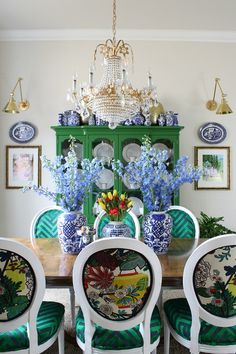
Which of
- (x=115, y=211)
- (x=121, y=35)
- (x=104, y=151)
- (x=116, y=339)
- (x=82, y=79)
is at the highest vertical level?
(x=121, y=35)

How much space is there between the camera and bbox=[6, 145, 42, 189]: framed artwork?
3.72 meters

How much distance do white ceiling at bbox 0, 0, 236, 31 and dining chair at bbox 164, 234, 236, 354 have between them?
102 inches

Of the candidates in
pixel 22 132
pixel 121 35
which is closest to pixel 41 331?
pixel 22 132

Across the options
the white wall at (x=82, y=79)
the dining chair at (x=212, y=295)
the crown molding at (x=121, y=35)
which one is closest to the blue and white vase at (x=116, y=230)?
the dining chair at (x=212, y=295)

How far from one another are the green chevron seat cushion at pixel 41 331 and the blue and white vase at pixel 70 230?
379 millimetres

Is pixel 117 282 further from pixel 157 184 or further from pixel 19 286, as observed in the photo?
pixel 157 184

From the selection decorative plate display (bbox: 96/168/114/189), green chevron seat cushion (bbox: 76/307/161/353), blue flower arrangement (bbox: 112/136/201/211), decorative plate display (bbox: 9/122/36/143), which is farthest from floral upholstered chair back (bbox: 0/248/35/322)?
decorative plate display (bbox: 9/122/36/143)

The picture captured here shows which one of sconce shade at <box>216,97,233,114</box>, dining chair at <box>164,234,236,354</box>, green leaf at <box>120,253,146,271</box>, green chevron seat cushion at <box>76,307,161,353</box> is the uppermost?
sconce shade at <box>216,97,233,114</box>

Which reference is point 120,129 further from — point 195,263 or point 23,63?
point 195,263

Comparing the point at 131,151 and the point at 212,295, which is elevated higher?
the point at 131,151

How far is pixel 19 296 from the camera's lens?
4.44ft

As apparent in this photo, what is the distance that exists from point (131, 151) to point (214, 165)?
1078 millimetres

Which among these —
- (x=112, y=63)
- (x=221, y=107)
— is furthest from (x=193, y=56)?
(x=112, y=63)

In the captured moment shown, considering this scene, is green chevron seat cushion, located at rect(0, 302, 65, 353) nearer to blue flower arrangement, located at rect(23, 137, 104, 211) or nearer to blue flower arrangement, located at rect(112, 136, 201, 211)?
blue flower arrangement, located at rect(23, 137, 104, 211)
